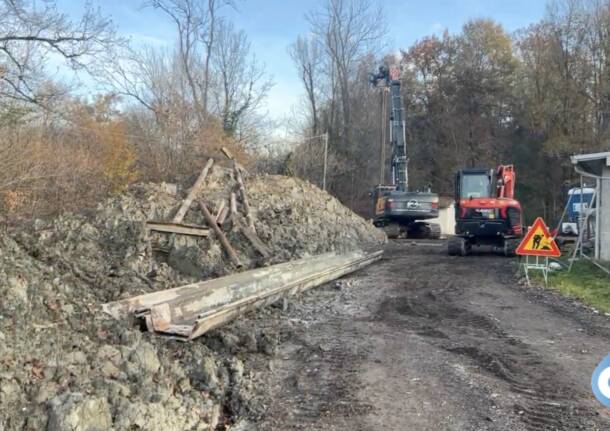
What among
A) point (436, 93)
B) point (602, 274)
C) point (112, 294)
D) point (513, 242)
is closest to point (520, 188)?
point (436, 93)

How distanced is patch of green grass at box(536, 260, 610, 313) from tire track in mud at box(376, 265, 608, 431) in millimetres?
2046

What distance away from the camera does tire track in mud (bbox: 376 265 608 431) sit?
15.1 feet

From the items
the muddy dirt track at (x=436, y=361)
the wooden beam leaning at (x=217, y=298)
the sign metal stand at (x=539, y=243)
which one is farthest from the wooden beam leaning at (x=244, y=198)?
the sign metal stand at (x=539, y=243)

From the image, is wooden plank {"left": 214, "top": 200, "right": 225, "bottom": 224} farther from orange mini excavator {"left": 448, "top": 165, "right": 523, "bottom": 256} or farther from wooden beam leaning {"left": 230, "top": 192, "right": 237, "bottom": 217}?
orange mini excavator {"left": 448, "top": 165, "right": 523, "bottom": 256}

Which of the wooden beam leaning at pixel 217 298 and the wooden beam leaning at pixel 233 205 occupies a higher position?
the wooden beam leaning at pixel 233 205

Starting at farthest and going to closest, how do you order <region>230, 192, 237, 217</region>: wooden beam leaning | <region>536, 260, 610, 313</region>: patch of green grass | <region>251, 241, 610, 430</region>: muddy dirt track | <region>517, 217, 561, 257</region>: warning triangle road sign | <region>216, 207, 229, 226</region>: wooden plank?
<region>230, 192, 237, 217</region>: wooden beam leaning < <region>216, 207, 229, 226</region>: wooden plank < <region>517, 217, 561, 257</region>: warning triangle road sign < <region>536, 260, 610, 313</region>: patch of green grass < <region>251, 241, 610, 430</region>: muddy dirt track

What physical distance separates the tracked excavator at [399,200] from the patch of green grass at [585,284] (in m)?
10.4

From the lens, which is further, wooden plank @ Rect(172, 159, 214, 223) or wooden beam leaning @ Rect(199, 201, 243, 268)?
wooden plank @ Rect(172, 159, 214, 223)

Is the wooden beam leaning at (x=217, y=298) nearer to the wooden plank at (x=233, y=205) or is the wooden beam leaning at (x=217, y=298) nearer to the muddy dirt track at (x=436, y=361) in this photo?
the muddy dirt track at (x=436, y=361)

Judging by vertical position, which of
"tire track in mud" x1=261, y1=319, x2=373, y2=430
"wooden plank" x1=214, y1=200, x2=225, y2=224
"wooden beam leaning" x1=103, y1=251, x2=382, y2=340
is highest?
"wooden plank" x1=214, y1=200, x2=225, y2=224

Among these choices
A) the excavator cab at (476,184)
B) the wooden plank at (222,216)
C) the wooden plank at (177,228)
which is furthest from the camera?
the excavator cab at (476,184)

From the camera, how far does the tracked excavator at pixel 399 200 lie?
2389 centimetres

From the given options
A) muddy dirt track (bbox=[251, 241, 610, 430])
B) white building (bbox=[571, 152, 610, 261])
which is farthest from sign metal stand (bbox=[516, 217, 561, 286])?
white building (bbox=[571, 152, 610, 261])

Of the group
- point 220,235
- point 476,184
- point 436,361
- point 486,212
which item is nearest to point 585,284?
point 486,212
